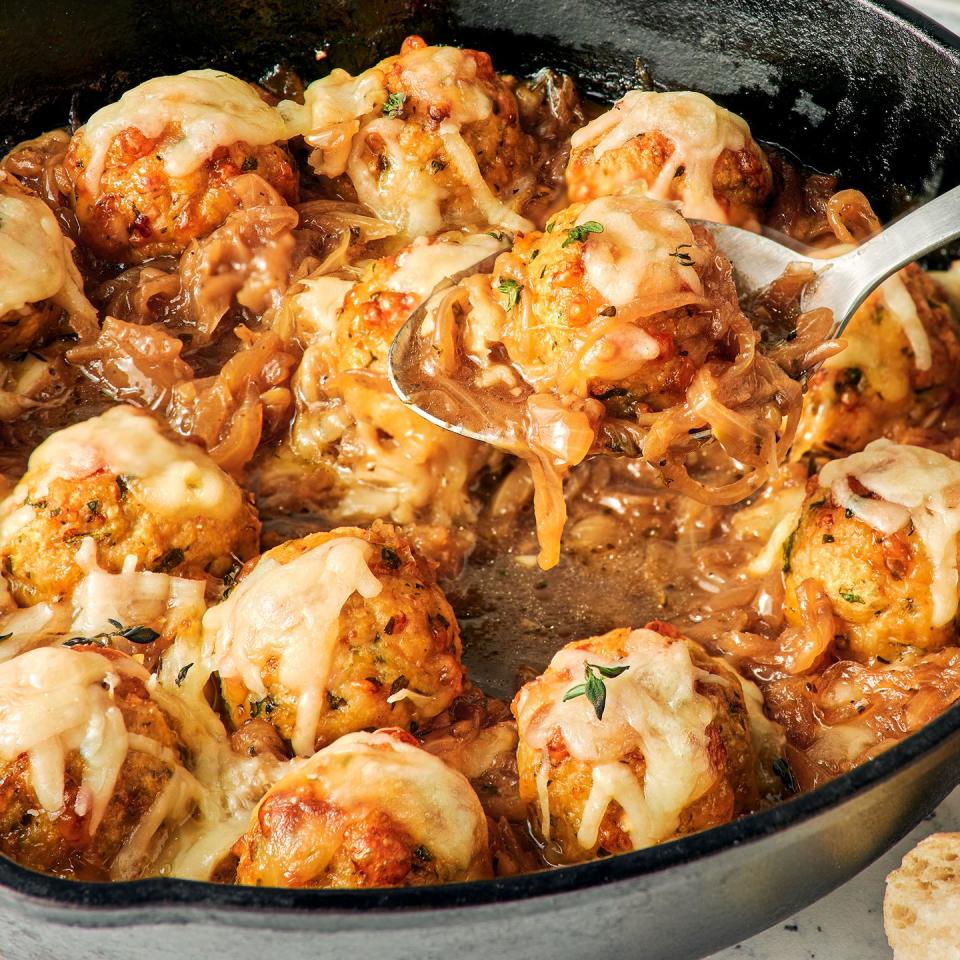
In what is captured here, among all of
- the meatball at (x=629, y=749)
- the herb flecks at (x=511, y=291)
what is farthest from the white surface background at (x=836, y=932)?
the herb flecks at (x=511, y=291)

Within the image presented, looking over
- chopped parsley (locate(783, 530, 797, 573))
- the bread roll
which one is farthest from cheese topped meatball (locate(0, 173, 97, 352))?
the bread roll

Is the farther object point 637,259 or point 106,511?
point 106,511

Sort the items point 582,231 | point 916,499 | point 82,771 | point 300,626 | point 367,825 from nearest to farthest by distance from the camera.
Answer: point 367,825 < point 82,771 < point 300,626 < point 582,231 < point 916,499

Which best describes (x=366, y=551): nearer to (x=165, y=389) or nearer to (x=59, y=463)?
(x=59, y=463)

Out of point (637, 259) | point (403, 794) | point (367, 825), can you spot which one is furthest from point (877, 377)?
point (367, 825)

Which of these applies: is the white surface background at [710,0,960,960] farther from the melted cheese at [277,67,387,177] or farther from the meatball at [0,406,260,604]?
the melted cheese at [277,67,387,177]

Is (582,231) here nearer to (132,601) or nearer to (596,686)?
(596,686)
